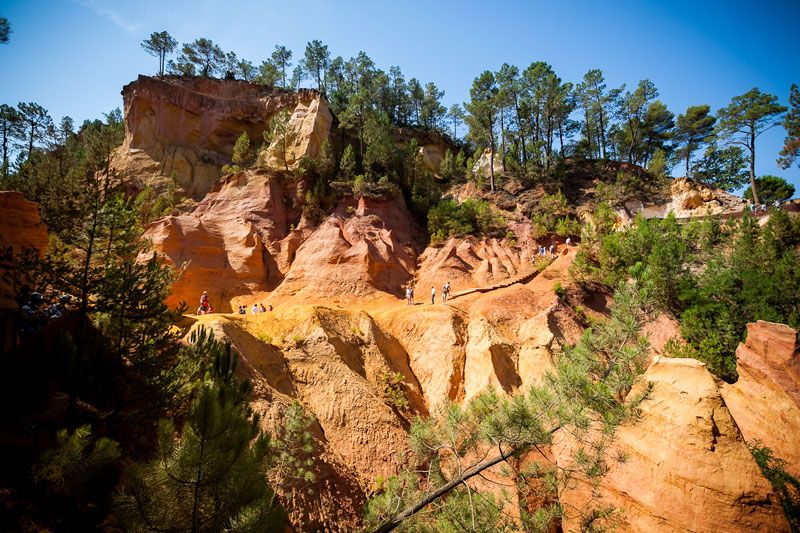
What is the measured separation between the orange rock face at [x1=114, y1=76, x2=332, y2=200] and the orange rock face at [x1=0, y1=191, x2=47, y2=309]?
25.9 m

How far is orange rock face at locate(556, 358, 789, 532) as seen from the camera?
32.3 feet

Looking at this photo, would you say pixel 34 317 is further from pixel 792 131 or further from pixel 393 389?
pixel 792 131

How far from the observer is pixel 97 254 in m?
9.58

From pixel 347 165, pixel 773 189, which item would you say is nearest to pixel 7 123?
pixel 347 165

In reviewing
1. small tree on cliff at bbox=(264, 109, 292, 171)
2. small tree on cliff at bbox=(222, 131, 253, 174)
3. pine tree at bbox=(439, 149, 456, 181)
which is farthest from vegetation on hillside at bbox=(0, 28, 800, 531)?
pine tree at bbox=(439, 149, 456, 181)

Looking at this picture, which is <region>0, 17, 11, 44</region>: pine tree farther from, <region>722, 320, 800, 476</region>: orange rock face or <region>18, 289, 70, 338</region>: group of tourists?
<region>722, 320, 800, 476</region>: orange rock face

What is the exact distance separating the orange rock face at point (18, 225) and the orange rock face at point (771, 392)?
2737 cm

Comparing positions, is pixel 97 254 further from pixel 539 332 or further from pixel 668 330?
pixel 668 330

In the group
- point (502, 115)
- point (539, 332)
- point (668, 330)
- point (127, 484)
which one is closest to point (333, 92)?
point (502, 115)

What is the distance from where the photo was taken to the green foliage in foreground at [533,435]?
857 cm

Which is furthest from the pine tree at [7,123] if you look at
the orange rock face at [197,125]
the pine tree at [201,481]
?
the pine tree at [201,481]

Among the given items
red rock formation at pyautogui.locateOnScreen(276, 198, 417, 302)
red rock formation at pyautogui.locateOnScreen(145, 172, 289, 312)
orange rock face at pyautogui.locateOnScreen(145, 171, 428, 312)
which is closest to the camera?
red rock formation at pyautogui.locateOnScreen(145, 172, 289, 312)

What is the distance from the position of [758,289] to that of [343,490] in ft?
78.0

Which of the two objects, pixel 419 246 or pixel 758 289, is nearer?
pixel 758 289
